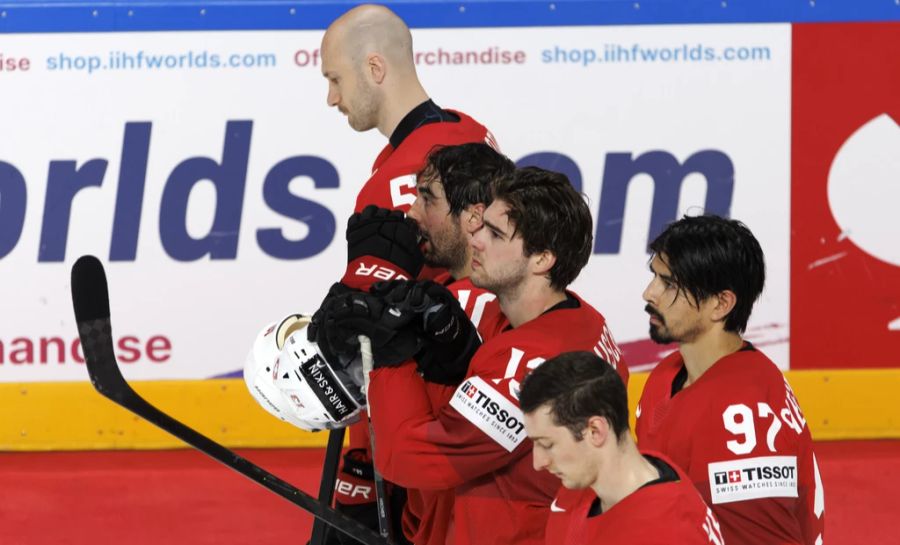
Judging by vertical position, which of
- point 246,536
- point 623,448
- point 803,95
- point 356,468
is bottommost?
point 246,536

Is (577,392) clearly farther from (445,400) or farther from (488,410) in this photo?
(445,400)

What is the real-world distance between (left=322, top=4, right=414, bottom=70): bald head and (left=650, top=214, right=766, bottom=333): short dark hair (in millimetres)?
1432

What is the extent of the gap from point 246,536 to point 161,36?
2029mm

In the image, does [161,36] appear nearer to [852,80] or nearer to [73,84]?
[73,84]

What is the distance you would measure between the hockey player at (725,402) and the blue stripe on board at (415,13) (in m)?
3.09

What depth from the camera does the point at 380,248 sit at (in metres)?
3.46

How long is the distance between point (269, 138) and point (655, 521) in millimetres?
3992

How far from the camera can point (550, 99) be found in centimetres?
643

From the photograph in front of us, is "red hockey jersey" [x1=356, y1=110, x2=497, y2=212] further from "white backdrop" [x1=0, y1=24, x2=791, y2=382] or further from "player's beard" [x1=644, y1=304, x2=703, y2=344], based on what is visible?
"white backdrop" [x1=0, y1=24, x2=791, y2=382]

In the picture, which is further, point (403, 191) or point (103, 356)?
point (403, 191)

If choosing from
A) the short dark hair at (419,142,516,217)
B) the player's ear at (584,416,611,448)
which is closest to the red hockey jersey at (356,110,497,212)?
the short dark hair at (419,142,516,217)

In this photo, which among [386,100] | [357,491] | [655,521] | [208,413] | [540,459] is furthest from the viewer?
[208,413]

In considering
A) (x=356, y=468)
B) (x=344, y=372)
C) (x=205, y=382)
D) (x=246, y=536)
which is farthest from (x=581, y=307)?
(x=205, y=382)

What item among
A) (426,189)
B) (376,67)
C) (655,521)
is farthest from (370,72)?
(655,521)
